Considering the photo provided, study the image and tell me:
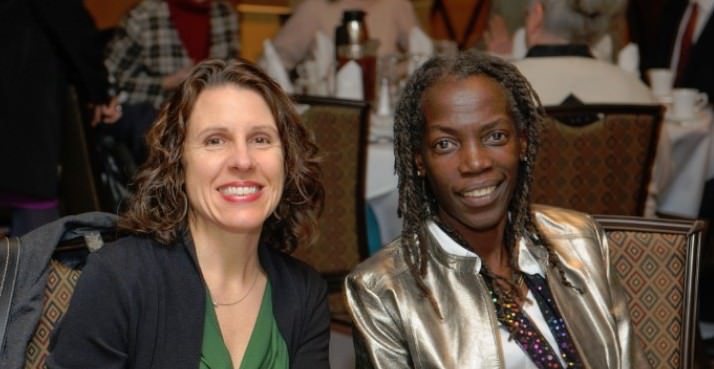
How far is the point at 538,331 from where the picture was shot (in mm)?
1869

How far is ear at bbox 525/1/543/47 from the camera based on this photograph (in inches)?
140

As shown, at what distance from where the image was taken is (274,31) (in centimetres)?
726

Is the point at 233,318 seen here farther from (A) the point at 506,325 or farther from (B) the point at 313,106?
(B) the point at 313,106

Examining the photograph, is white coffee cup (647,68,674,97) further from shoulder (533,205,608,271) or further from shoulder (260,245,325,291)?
shoulder (260,245,325,291)

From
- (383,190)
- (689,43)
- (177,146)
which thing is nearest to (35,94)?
(383,190)

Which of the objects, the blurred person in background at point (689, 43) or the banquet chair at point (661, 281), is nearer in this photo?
the banquet chair at point (661, 281)

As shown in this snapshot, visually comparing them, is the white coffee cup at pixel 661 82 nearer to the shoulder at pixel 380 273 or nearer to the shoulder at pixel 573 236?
the shoulder at pixel 573 236

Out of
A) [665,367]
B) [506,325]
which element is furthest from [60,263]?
[665,367]

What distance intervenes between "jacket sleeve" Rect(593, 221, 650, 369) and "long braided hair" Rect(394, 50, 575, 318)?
0.36ft

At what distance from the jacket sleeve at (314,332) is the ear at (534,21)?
192 cm

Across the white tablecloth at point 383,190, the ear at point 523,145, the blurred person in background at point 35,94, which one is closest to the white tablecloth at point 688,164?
the white tablecloth at point 383,190

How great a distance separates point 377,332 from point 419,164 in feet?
1.11

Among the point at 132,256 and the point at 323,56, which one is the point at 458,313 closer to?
the point at 132,256

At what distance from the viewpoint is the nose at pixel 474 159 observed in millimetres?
1843
